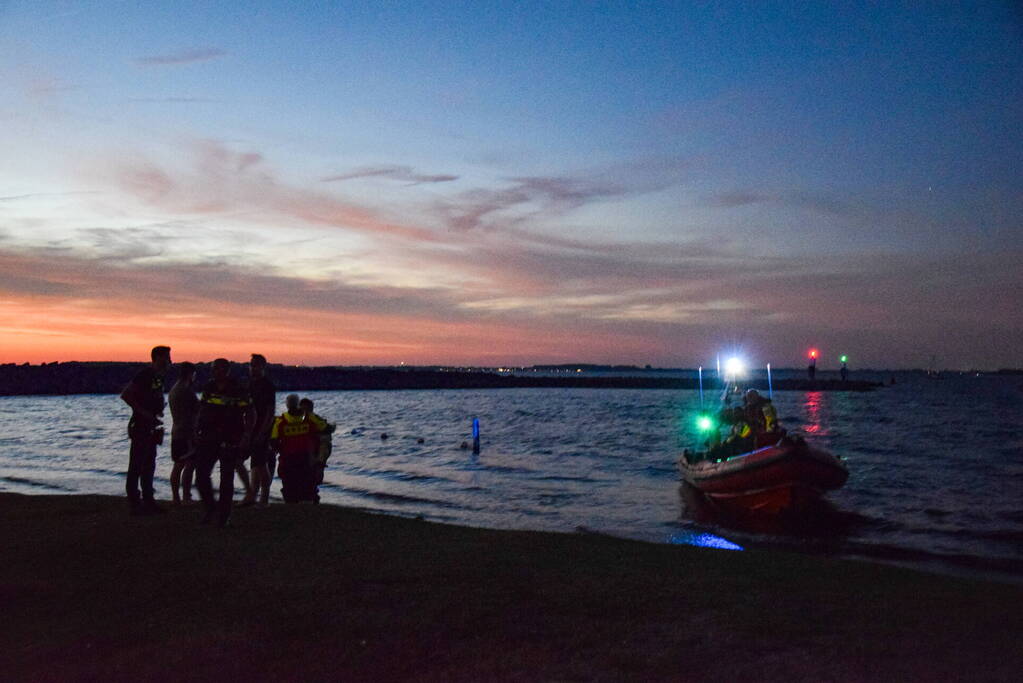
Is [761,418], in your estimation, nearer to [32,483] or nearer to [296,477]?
[296,477]

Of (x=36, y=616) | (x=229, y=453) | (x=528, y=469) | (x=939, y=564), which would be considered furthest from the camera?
(x=528, y=469)

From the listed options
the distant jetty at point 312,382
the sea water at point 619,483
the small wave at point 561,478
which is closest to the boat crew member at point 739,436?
the sea water at point 619,483

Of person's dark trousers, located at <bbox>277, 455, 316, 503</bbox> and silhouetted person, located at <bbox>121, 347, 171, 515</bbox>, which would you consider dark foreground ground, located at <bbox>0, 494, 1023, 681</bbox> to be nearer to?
silhouetted person, located at <bbox>121, 347, 171, 515</bbox>

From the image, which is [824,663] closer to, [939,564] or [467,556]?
[467,556]

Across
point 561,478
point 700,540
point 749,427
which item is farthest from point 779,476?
point 561,478

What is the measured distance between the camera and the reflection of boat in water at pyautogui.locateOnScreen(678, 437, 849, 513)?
15.2 meters

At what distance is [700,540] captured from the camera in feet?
41.3

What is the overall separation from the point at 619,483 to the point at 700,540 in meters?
8.40

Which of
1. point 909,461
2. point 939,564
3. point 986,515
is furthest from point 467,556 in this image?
point 909,461

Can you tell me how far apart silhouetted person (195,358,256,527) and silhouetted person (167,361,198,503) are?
1.06 m

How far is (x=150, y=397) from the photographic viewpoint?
9.04m

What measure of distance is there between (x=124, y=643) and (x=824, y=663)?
431 centimetres

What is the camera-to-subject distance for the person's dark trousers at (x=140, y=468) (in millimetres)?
9117

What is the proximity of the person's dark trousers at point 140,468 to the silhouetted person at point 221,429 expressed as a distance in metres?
0.93
